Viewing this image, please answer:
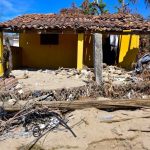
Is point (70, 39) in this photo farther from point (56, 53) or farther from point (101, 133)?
point (101, 133)

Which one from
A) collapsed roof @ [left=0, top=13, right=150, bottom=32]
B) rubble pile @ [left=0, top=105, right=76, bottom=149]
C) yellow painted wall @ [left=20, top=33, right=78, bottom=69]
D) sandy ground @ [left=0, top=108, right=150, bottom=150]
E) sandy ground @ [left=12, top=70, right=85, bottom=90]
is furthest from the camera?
yellow painted wall @ [left=20, top=33, right=78, bottom=69]

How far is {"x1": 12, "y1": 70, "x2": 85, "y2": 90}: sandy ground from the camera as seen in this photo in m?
13.0

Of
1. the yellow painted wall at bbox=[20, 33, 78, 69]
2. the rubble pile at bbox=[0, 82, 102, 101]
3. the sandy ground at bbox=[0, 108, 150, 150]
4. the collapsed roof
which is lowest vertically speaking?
the sandy ground at bbox=[0, 108, 150, 150]

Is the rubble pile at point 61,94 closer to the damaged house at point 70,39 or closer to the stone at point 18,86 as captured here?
the stone at point 18,86

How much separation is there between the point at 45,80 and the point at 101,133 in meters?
7.13

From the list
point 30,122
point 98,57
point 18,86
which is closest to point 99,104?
point 30,122

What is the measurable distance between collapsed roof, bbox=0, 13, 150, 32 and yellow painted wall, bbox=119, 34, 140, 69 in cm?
128

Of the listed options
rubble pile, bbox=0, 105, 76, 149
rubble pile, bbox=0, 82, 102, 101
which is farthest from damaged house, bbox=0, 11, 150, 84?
rubble pile, bbox=0, 105, 76, 149

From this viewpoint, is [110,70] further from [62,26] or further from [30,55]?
[30,55]

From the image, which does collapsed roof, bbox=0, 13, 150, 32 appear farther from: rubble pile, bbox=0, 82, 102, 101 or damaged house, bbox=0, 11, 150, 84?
rubble pile, bbox=0, 82, 102, 101

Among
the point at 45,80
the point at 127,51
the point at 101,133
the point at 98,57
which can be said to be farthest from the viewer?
the point at 127,51

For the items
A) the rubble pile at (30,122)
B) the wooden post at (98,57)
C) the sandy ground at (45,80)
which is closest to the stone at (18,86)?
the sandy ground at (45,80)

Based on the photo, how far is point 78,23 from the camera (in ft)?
56.2

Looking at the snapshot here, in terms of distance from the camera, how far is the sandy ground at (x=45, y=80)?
13.0 metres
